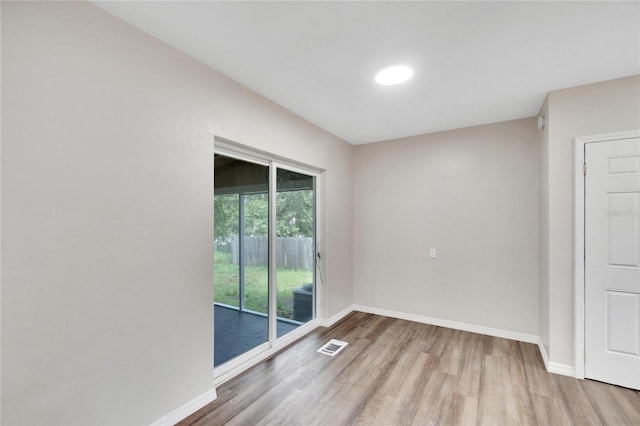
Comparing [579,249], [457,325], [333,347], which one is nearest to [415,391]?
[333,347]

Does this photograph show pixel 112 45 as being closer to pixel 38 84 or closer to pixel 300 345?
pixel 38 84

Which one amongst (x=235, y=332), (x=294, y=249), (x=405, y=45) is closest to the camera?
(x=405, y=45)

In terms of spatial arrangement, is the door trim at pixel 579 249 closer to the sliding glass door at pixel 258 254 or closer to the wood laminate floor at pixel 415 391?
the wood laminate floor at pixel 415 391

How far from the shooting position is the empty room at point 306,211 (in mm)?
1458

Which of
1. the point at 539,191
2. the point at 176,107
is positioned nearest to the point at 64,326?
the point at 176,107

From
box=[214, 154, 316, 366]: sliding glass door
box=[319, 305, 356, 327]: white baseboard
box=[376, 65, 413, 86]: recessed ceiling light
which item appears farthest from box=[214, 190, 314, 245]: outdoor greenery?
box=[376, 65, 413, 86]: recessed ceiling light

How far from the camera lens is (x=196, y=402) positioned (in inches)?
81.6

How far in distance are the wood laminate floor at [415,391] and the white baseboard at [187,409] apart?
0.04 metres

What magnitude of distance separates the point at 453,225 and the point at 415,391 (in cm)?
213

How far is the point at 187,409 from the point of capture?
79.3 inches

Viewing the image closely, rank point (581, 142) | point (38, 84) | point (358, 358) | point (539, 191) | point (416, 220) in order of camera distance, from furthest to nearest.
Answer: point (416, 220), point (539, 191), point (358, 358), point (581, 142), point (38, 84)

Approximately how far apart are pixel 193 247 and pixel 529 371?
3183mm

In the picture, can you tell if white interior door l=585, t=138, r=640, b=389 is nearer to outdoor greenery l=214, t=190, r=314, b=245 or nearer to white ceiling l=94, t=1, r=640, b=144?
white ceiling l=94, t=1, r=640, b=144

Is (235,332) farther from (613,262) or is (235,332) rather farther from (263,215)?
(613,262)
